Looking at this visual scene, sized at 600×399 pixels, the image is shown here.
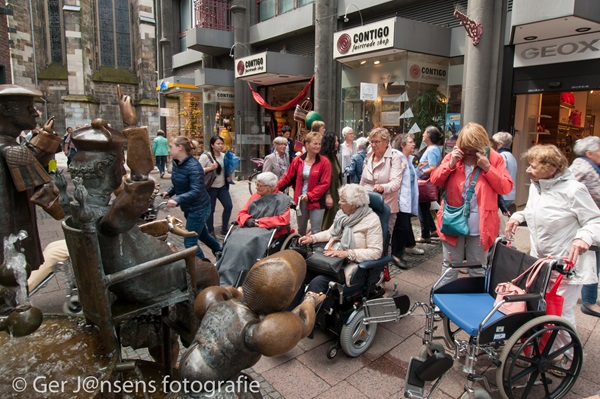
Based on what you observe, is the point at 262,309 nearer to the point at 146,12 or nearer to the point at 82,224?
the point at 82,224

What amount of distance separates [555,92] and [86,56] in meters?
29.8

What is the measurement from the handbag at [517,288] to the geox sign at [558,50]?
19.3 ft

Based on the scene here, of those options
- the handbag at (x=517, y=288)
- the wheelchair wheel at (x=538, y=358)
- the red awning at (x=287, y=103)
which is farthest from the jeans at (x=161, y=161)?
the wheelchair wheel at (x=538, y=358)

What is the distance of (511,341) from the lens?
8.45ft

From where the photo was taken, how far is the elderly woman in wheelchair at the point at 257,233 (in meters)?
3.87

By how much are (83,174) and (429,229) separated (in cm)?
574

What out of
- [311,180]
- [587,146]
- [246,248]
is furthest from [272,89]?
[587,146]

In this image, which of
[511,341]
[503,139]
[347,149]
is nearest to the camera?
[511,341]

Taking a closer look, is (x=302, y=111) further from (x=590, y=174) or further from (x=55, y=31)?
(x=55, y=31)

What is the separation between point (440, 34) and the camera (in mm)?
8750

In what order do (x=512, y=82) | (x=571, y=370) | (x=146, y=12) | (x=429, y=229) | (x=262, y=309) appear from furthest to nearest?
(x=146, y=12)
(x=512, y=82)
(x=429, y=229)
(x=571, y=370)
(x=262, y=309)

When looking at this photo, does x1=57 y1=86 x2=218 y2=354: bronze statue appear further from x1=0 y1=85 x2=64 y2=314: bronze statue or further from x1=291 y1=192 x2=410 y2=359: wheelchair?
x1=291 y1=192 x2=410 y2=359: wheelchair

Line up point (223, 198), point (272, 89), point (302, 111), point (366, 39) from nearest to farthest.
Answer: point (223, 198) < point (366, 39) < point (302, 111) < point (272, 89)

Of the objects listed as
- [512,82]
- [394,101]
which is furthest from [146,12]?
[512,82]
